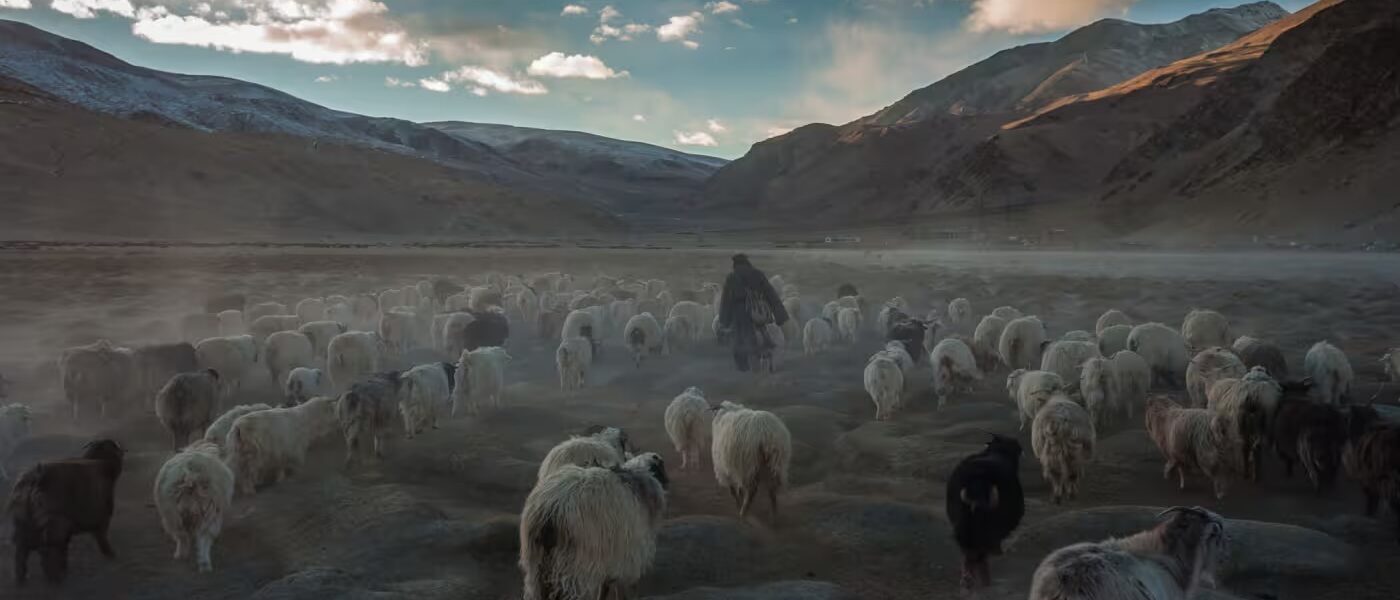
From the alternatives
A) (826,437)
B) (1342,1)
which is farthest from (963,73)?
(826,437)

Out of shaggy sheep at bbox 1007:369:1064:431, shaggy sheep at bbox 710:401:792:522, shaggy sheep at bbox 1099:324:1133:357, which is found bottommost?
shaggy sheep at bbox 710:401:792:522

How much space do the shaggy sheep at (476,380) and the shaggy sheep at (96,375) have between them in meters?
4.71

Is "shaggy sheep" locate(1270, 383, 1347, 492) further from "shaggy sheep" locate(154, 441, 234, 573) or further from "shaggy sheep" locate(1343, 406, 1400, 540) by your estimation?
"shaggy sheep" locate(154, 441, 234, 573)

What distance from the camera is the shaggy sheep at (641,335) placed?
15.4 metres

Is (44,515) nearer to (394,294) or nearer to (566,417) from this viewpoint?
(566,417)

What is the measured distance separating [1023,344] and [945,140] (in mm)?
107803

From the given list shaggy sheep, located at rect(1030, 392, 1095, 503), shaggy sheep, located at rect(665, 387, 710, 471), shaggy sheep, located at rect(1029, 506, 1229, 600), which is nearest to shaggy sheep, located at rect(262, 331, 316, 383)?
shaggy sheep, located at rect(665, 387, 710, 471)

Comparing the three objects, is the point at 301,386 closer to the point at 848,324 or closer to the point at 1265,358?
the point at 848,324

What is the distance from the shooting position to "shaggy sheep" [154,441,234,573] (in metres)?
6.21

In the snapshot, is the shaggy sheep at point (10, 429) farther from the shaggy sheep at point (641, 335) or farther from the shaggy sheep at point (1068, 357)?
Answer: the shaggy sheep at point (1068, 357)

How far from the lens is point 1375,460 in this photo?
628 centimetres

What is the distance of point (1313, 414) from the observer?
23.1 ft

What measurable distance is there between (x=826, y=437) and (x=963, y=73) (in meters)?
200

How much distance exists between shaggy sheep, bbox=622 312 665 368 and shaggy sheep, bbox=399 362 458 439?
5.24 meters
